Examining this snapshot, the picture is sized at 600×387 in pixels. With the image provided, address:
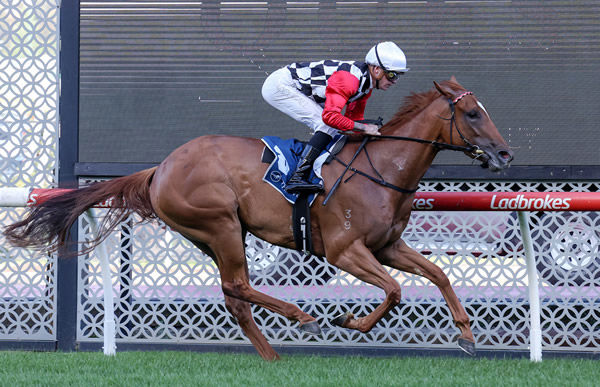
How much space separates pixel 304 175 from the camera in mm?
4535

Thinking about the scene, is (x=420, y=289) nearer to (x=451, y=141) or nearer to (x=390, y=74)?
(x=451, y=141)

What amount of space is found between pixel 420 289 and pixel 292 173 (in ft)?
5.23

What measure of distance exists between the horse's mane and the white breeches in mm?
397

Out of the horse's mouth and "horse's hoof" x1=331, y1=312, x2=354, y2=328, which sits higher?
the horse's mouth

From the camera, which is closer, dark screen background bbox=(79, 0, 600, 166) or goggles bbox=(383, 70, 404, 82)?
goggles bbox=(383, 70, 404, 82)

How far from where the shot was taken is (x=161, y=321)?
6.01 metres

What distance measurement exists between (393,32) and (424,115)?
4.27ft

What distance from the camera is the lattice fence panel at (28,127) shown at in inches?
225

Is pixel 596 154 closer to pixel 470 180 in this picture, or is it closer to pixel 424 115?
pixel 470 180

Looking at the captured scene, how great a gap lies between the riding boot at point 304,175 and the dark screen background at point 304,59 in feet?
3.92

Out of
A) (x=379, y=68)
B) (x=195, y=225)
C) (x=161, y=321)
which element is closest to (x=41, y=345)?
(x=161, y=321)

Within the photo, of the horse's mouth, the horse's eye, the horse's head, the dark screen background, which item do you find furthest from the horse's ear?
the dark screen background

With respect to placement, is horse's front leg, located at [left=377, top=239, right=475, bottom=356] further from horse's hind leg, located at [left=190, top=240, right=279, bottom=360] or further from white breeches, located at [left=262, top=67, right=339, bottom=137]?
horse's hind leg, located at [left=190, top=240, right=279, bottom=360]

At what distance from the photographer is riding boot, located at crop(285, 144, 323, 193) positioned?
4.48 meters
